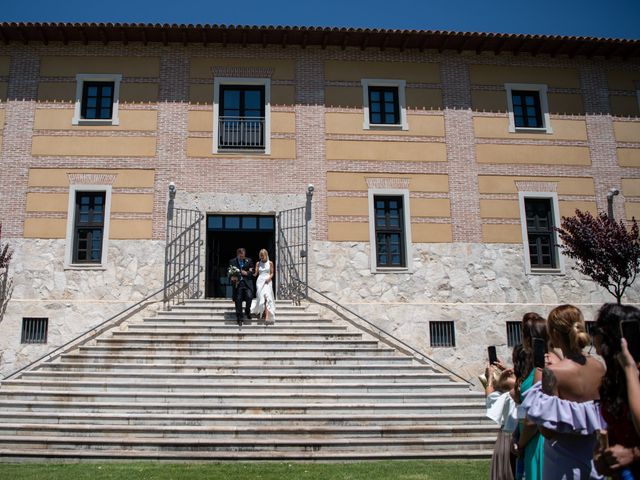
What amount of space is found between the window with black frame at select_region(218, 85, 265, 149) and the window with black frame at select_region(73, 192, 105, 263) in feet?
12.9

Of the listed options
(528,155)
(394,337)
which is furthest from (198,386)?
(528,155)

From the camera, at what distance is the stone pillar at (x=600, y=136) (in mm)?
18047

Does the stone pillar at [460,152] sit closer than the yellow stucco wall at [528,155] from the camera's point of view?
Yes

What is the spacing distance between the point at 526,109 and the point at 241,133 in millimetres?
9019

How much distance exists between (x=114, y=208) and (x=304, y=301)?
6.03 metres

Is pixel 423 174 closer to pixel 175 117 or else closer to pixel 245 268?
pixel 245 268

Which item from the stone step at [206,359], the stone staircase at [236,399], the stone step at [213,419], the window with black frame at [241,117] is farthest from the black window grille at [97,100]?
the stone step at [213,419]

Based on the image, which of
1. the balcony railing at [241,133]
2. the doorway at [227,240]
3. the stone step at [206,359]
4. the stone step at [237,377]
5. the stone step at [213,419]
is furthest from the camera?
the balcony railing at [241,133]

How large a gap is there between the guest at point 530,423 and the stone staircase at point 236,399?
5.03 meters

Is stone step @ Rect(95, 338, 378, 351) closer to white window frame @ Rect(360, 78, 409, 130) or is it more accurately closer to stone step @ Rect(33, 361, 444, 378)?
stone step @ Rect(33, 361, 444, 378)

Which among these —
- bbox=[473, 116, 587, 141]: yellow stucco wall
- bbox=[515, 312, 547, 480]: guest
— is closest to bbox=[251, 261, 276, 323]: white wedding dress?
bbox=[473, 116, 587, 141]: yellow stucco wall

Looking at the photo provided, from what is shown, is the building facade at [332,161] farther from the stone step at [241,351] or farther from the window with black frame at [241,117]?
the stone step at [241,351]

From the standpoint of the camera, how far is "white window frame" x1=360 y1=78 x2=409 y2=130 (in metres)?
17.9

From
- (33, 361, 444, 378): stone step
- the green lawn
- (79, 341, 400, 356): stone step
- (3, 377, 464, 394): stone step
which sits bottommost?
the green lawn
